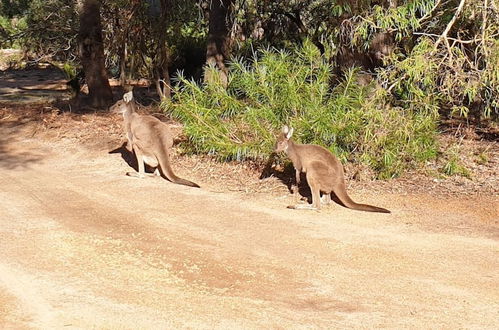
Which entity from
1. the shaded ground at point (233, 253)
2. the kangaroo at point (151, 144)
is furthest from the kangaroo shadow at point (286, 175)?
the kangaroo at point (151, 144)

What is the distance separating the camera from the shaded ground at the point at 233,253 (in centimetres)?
572

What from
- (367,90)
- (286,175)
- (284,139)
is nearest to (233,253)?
(284,139)

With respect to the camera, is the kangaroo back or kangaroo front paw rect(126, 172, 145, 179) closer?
the kangaroo back

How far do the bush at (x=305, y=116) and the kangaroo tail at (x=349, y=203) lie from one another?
1.04m

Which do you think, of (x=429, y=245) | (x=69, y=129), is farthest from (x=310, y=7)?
(x=429, y=245)

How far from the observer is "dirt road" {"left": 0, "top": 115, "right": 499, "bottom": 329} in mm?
5684

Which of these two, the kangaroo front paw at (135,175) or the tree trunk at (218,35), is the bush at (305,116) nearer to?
the kangaroo front paw at (135,175)

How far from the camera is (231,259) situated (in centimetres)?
704

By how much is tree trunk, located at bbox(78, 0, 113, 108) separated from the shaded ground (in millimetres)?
3962

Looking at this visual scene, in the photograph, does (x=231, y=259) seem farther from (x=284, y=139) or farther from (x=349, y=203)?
(x=284, y=139)

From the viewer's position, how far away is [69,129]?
517 inches

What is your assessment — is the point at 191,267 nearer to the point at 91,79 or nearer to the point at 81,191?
the point at 81,191

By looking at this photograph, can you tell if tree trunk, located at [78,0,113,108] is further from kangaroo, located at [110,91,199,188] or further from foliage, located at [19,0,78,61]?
kangaroo, located at [110,91,199,188]

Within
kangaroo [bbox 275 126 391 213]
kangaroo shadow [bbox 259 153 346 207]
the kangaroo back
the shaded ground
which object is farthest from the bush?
kangaroo [bbox 275 126 391 213]
